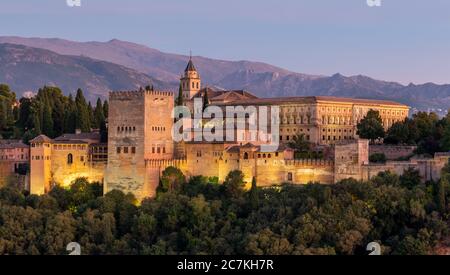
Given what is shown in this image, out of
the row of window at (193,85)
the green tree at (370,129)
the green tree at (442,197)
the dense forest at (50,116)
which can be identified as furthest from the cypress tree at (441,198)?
the row of window at (193,85)

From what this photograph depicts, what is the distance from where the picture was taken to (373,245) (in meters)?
32.0

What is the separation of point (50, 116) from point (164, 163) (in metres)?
9.32

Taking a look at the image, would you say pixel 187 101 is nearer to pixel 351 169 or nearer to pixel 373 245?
pixel 351 169

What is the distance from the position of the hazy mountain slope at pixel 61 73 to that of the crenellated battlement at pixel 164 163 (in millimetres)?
124865

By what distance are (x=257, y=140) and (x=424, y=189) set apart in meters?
9.09

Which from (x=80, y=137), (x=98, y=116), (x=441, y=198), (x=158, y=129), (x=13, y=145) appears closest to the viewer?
(x=441, y=198)

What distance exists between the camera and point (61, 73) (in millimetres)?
169500

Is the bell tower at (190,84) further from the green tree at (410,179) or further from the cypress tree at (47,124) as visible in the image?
the green tree at (410,179)

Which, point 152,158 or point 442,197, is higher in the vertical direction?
point 152,158

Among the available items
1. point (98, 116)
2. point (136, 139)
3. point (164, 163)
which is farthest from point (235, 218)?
point (98, 116)

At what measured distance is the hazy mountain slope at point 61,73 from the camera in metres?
167

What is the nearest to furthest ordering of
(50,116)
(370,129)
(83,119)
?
1. (83,119)
2. (50,116)
3. (370,129)

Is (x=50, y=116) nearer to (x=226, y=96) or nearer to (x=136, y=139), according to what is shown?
(x=136, y=139)
